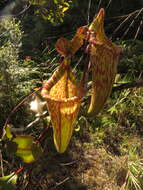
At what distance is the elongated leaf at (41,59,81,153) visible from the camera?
2.86 ft

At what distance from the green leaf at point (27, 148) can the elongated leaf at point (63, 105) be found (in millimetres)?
134

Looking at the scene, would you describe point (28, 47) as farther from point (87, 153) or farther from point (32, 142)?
point (32, 142)

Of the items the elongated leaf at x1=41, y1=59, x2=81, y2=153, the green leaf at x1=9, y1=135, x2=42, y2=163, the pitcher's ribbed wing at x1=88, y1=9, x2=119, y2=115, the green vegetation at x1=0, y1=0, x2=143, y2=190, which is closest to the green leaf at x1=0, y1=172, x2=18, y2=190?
the green leaf at x1=9, y1=135, x2=42, y2=163

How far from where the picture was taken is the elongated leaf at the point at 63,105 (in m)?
0.87

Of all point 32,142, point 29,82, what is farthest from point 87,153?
point 32,142

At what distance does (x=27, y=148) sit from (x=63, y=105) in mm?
255

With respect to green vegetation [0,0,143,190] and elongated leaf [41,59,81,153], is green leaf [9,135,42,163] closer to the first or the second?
elongated leaf [41,59,81,153]

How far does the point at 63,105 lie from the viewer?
34.5 inches

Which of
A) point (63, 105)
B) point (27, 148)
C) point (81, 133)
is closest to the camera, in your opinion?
point (63, 105)

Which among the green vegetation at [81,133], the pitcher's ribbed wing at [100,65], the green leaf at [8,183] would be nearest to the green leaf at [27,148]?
the green leaf at [8,183]

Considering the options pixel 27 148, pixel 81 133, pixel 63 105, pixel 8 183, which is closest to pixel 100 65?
pixel 63 105

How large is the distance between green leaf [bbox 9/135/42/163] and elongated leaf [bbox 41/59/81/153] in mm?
134

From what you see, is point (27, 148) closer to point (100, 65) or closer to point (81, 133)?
point (100, 65)

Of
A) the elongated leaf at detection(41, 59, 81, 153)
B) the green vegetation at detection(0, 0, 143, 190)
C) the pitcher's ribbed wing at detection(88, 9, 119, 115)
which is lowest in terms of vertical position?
the green vegetation at detection(0, 0, 143, 190)
